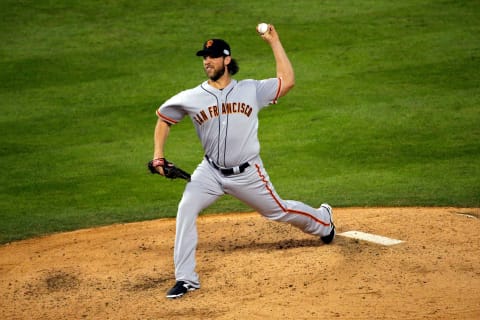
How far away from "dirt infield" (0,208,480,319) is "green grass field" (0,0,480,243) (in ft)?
2.50

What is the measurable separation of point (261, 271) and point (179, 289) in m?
0.69

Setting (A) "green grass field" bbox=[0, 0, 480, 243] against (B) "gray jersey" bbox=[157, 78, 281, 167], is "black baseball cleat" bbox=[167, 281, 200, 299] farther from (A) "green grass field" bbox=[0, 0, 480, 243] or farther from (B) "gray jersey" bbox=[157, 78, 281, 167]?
(A) "green grass field" bbox=[0, 0, 480, 243]

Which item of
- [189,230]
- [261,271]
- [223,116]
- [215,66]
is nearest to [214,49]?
[215,66]

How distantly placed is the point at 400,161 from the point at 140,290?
4262 mm

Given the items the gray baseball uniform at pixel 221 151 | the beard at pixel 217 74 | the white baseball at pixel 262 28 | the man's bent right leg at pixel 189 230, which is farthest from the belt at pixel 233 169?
the white baseball at pixel 262 28

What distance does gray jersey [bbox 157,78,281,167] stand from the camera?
22.4 ft

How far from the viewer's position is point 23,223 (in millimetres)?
8977

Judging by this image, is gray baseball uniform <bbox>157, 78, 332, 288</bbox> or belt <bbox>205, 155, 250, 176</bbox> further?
belt <bbox>205, 155, 250, 176</bbox>

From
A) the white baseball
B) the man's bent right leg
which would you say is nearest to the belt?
the man's bent right leg

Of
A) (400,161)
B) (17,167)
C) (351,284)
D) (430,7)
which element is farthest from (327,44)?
(351,284)

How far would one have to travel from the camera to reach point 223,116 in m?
6.83

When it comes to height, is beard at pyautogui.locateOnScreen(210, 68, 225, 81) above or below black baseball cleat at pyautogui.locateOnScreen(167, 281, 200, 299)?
above

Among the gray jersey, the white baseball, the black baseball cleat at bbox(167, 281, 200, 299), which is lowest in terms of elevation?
the black baseball cleat at bbox(167, 281, 200, 299)

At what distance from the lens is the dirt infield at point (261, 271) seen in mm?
6191
